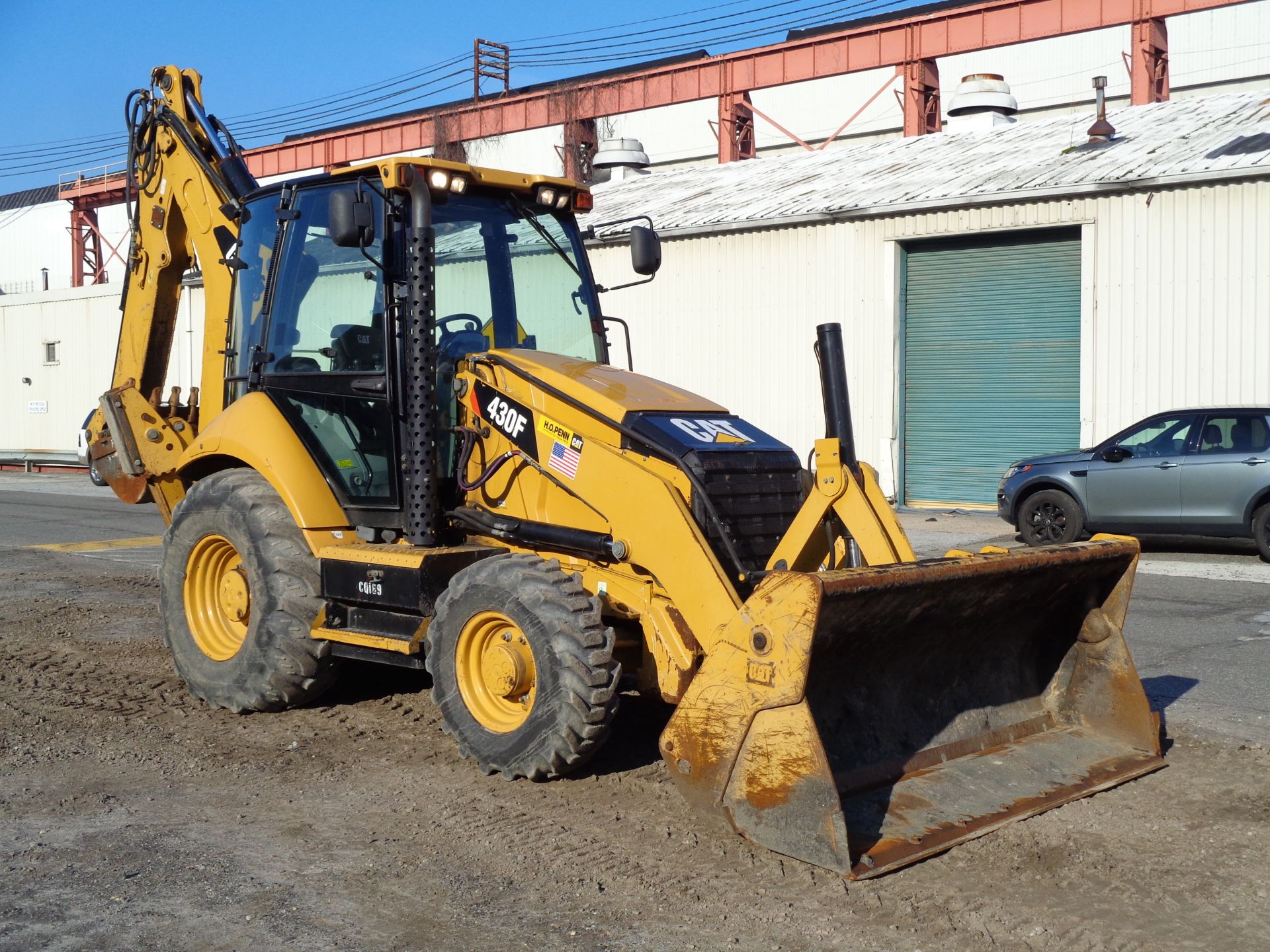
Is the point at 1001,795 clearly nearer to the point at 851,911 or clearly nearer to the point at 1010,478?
the point at 851,911

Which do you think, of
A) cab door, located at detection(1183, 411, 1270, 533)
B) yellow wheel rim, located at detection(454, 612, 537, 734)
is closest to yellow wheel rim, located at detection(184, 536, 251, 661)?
yellow wheel rim, located at detection(454, 612, 537, 734)

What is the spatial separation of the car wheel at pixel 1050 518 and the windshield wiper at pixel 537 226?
9472 millimetres

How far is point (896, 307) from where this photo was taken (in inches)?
774

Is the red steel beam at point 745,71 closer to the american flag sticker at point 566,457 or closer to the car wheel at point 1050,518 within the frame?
the car wheel at point 1050,518

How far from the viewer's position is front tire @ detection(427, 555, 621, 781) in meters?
5.32

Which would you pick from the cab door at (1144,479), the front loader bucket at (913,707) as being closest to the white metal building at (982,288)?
the cab door at (1144,479)

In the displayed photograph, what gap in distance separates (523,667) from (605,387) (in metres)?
1.44

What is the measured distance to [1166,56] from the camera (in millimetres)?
29719

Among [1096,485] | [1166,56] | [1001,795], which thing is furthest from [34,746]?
[1166,56]

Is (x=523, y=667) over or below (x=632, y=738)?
over

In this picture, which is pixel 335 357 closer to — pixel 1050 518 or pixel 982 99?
pixel 1050 518

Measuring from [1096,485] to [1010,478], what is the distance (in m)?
1.15

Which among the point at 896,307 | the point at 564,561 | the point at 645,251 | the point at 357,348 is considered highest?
the point at 896,307

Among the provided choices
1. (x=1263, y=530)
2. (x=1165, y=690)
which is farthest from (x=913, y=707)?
(x=1263, y=530)
